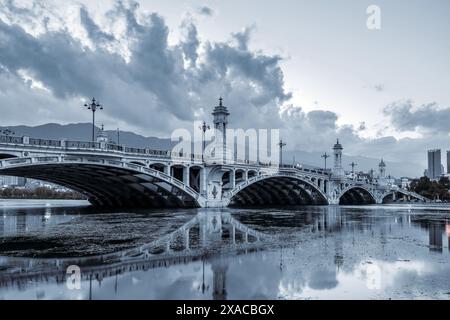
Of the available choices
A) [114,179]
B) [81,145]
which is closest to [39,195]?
[114,179]

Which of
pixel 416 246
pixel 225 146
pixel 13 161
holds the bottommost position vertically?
pixel 416 246

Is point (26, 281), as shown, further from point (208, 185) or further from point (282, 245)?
point (208, 185)

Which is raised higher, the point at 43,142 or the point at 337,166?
the point at 337,166

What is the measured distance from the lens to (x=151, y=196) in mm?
58156

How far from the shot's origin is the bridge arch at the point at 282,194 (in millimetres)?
86062

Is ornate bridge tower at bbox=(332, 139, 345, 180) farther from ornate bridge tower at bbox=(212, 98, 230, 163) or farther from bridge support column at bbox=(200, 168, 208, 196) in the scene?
bridge support column at bbox=(200, 168, 208, 196)

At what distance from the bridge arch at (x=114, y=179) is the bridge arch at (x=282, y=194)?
30830 mm

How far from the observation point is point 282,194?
9294 centimetres

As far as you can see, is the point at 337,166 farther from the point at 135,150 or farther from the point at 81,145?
the point at 81,145

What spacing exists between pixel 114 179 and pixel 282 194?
5167cm
